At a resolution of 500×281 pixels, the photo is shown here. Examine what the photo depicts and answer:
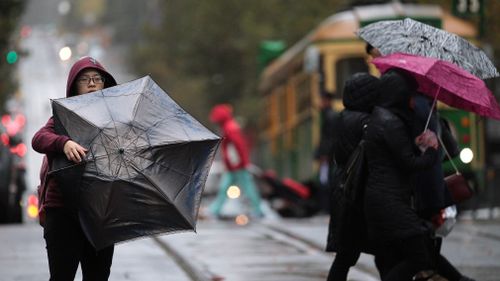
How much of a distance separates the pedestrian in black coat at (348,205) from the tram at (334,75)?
10.6m

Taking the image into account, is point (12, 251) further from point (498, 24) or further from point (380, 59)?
point (498, 24)

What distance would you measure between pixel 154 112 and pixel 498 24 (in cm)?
2798

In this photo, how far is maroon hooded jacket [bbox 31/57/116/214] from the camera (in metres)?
7.42

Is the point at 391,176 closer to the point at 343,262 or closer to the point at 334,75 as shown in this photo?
the point at 343,262

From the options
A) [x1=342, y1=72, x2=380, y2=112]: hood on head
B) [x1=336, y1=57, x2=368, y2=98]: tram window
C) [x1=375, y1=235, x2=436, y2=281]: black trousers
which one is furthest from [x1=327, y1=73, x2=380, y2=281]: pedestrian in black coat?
[x1=336, y1=57, x2=368, y2=98]: tram window

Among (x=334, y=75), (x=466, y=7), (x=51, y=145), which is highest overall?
(x=51, y=145)

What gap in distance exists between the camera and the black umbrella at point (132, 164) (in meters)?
7.35

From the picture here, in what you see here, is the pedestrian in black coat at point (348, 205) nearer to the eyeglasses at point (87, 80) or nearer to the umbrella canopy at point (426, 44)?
the umbrella canopy at point (426, 44)

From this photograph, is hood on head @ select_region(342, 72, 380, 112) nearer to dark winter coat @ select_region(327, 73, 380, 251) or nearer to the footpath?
dark winter coat @ select_region(327, 73, 380, 251)

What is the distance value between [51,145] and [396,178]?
2.38 metres

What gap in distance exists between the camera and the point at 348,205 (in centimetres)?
913

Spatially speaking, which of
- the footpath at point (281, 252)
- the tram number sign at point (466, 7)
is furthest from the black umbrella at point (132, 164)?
the tram number sign at point (466, 7)

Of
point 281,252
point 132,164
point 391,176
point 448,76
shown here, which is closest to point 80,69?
point 132,164

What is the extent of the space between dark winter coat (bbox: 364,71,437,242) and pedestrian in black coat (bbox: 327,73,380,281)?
26 centimetres
